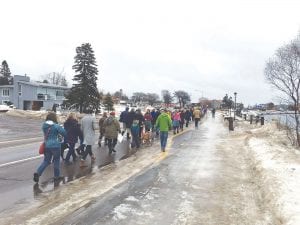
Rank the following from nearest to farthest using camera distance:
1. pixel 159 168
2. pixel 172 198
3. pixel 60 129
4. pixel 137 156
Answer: pixel 172 198 → pixel 60 129 → pixel 159 168 → pixel 137 156

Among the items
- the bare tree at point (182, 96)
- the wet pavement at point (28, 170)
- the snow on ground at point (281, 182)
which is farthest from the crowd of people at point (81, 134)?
the bare tree at point (182, 96)

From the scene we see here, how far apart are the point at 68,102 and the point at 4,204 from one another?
60.1 m

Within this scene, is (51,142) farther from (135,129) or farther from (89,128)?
(135,129)

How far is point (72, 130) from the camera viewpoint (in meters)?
14.9

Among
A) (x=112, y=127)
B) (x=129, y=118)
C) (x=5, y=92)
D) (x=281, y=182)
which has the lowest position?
(x=281, y=182)

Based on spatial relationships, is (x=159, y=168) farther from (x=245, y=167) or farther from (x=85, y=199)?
(x=85, y=199)

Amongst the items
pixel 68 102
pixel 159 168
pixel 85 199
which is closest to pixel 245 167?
pixel 159 168

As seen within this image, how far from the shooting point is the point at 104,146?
20031mm

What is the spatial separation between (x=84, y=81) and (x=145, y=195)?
6054 cm

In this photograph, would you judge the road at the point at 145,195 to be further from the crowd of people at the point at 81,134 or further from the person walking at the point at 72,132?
the person walking at the point at 72,132

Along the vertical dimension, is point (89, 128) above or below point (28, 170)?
above

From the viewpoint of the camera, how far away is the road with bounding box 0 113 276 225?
7.96m

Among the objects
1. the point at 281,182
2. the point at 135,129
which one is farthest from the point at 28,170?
the point at 135,129

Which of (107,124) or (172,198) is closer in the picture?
(172,198)
